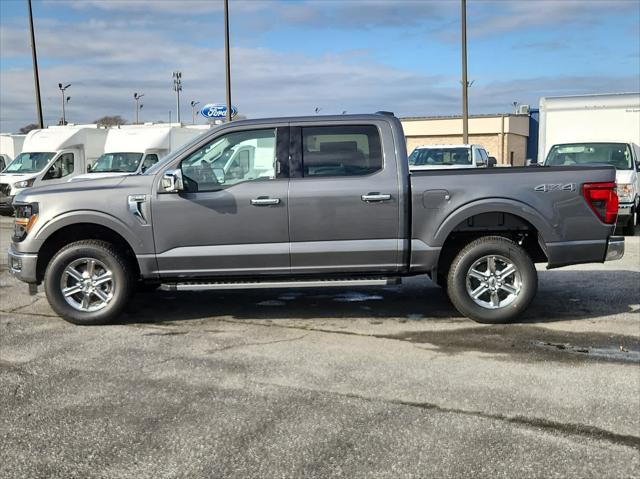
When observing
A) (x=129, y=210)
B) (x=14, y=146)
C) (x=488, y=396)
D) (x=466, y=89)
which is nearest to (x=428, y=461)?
(x=488, y=396)

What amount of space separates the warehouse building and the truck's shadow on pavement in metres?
35.0

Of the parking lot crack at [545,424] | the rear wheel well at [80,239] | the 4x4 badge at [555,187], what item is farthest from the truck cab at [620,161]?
the parking lot crack at [545,424]

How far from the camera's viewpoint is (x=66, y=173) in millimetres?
20578

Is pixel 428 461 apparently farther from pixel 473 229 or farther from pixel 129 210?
pixel 129 210

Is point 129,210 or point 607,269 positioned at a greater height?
point 129,210

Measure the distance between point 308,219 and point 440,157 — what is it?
11.1m

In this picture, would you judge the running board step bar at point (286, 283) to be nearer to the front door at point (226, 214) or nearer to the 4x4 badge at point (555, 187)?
the front door at point (226, 214)

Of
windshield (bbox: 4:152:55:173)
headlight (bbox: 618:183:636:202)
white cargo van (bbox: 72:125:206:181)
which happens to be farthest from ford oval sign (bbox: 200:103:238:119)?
headlight (bbox: 618:183:636:202)

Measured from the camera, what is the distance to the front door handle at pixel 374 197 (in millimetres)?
6297

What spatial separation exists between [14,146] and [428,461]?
3014 cm

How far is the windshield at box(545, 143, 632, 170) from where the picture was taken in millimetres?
14641

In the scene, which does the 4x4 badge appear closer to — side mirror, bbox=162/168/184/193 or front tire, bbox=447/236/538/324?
front tire, bbox=447/236/538/324

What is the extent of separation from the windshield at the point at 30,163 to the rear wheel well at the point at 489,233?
53.1 ft

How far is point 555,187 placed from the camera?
6387mm
